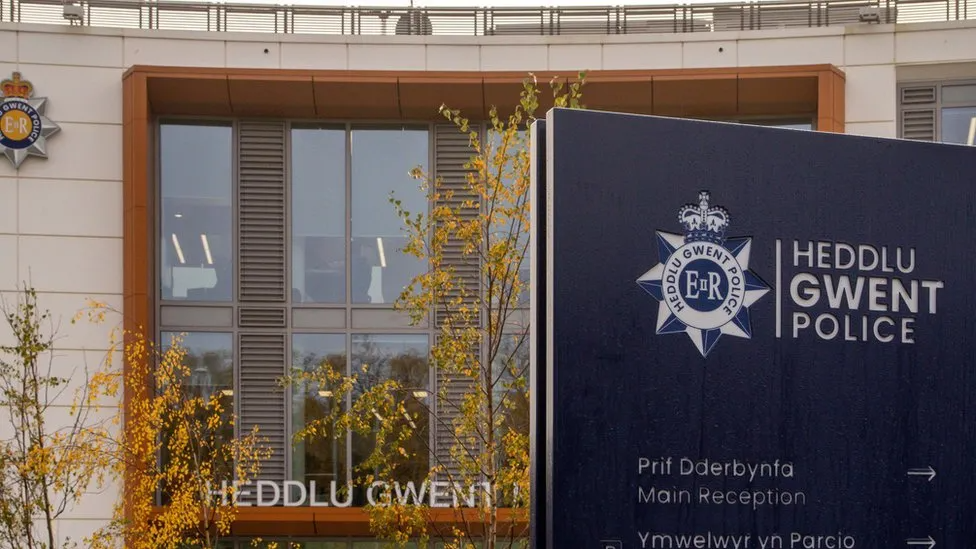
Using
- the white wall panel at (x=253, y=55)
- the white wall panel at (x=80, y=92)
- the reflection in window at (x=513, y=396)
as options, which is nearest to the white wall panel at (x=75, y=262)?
the white wall panel at (x=80, y=92)

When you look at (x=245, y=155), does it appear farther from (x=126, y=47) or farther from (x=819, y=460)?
(x=819, y=460)

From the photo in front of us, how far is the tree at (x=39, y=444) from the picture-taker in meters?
19.1

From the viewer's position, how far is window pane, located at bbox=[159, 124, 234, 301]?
25141 mm

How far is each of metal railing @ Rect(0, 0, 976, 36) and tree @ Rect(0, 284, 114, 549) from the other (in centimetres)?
490

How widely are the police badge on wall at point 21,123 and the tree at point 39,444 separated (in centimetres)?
224

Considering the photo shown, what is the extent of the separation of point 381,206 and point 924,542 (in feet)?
73.0

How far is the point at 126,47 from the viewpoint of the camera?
2461cm

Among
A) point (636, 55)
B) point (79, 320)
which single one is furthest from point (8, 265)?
point (636, 55)

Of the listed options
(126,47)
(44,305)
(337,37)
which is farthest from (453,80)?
(44,305)

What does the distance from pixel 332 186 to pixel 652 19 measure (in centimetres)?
618

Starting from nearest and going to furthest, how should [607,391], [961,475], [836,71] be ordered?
1. [607,391]
2. [961,475]
3. [836,71]

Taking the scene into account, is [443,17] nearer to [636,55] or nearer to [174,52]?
[636,55]

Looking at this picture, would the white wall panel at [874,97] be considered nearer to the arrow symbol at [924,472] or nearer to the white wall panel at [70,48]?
the white wall panel at [70,48]

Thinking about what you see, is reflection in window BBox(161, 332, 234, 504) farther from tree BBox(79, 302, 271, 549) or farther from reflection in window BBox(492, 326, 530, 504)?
reflection in window BBox(492, 326, 530, 504)
